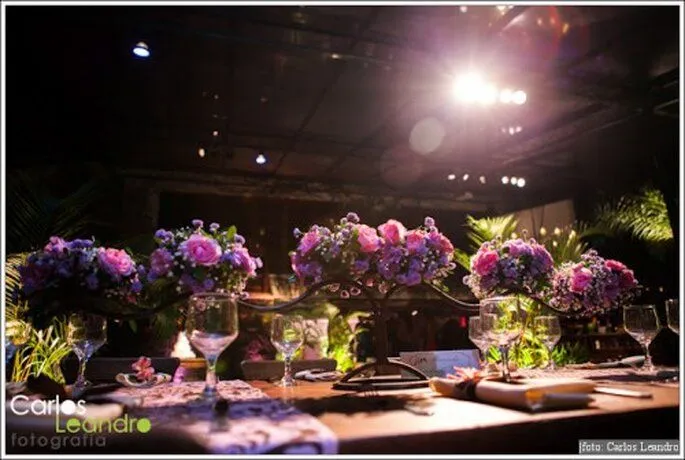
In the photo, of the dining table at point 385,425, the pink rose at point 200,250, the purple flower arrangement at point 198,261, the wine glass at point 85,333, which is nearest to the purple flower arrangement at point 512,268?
the dining table at point 385,425

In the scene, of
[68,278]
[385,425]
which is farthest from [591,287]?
[68,278]

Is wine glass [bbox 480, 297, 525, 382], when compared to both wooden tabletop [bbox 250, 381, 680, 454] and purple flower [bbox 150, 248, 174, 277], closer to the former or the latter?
wooden tabletop [bbox 250, 381, 680, 454]

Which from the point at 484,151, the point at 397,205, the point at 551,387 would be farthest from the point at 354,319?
the point at 551,387

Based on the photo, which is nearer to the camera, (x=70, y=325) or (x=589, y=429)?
(x=589, y=429)

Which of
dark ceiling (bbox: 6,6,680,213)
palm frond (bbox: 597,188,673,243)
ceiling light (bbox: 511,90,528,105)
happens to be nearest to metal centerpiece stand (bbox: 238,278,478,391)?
dark ceiling (bbox: 6,6,680,213)

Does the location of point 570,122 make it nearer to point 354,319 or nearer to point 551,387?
point 354,319

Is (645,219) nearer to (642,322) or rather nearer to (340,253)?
(642,322)

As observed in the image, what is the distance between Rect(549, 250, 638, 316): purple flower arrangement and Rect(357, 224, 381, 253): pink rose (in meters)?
0.88

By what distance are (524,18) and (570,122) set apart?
3.05 meters

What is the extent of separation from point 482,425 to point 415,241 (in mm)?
758

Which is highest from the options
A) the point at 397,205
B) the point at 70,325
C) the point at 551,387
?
the point at 397,205

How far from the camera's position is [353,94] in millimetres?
5895

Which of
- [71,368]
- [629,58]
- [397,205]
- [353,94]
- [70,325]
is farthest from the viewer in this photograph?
[397,205]

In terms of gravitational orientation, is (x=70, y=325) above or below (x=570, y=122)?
below
